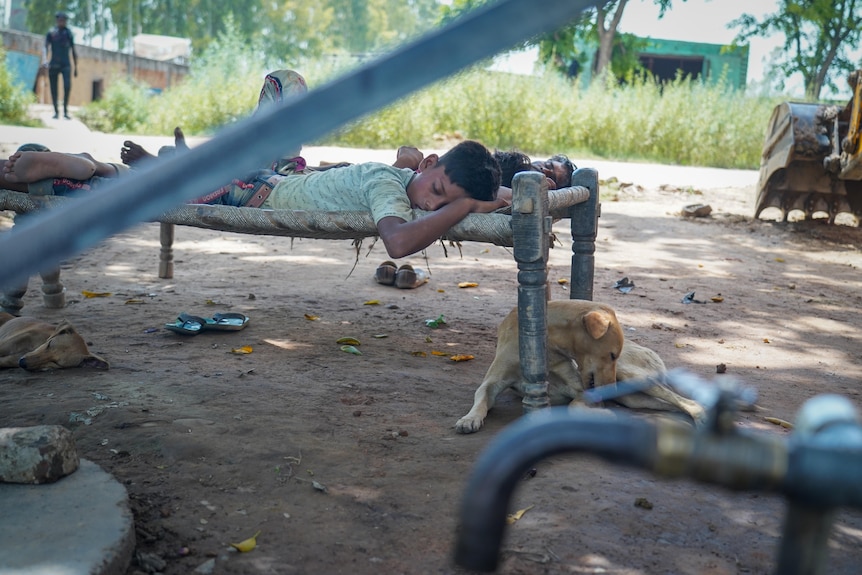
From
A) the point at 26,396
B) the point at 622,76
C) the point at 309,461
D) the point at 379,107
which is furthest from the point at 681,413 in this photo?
the point at 622,76

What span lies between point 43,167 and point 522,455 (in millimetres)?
4056

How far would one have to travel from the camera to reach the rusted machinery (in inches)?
354

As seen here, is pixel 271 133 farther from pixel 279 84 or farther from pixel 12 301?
pixel 12 301

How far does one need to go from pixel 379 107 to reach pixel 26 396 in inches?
133

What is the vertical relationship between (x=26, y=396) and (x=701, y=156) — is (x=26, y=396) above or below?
below

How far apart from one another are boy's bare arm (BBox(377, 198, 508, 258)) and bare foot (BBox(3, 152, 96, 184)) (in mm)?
1719

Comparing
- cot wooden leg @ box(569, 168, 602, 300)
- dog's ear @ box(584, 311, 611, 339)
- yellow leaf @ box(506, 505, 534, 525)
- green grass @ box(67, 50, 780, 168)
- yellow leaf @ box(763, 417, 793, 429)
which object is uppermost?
green grass @ box(67, 50, 780, 168)

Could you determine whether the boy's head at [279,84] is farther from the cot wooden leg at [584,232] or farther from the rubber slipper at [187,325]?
the cot wooden leg at [584,232]

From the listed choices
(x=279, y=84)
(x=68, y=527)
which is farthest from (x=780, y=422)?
(x=279, y=84)

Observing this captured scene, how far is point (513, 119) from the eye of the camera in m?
17.1

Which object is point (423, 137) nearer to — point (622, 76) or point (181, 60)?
point (622, 76)

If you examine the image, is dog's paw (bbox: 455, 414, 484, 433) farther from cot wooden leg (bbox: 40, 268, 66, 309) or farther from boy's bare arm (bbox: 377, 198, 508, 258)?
cot wooden leg (bbox: 40, 268, 66, 309)

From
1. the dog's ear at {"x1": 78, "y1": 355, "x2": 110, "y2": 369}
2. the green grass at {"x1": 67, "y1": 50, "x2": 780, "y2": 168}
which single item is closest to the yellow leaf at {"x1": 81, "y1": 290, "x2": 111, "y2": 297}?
the dog's ear at {"x1": 78, "y1": 355, "x2": 110, "y2": 369}

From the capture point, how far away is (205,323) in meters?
4.77
